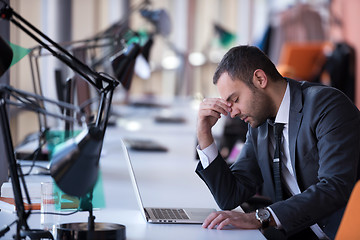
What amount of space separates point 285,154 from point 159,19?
11.0 ft

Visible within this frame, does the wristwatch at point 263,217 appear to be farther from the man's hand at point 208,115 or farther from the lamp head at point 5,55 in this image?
the lamp head at point 5,55

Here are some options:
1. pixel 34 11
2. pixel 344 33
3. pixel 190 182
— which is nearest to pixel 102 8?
pixel 344 33

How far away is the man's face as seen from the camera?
6.51 feet

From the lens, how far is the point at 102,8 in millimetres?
8430

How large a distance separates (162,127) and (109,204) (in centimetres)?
260

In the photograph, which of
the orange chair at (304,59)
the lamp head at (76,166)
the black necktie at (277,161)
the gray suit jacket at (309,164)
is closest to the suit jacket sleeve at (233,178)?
the gray suit jacket at (309,164)

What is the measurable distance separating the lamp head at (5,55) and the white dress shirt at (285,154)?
83 centimetres

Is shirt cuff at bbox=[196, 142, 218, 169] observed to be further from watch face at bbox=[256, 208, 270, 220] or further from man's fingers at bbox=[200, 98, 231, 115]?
watch face at bbox=[256, 208, 270, 220]

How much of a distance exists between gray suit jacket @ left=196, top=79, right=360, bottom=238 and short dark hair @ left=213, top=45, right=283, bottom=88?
0.39ft

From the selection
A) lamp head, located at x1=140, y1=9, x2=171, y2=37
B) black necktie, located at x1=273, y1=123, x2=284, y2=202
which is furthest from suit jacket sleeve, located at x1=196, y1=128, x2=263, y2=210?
lamp head, located at x1=140, y1=9, x2=171, y2=37

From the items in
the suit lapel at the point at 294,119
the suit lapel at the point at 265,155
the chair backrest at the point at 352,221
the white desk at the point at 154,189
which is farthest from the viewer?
the suit lapel at the point at 265,155

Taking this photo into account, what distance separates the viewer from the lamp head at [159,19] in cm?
520

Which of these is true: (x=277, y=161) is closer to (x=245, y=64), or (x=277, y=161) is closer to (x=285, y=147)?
(x=285, y=147)

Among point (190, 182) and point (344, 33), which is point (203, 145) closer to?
point (190, 182)
